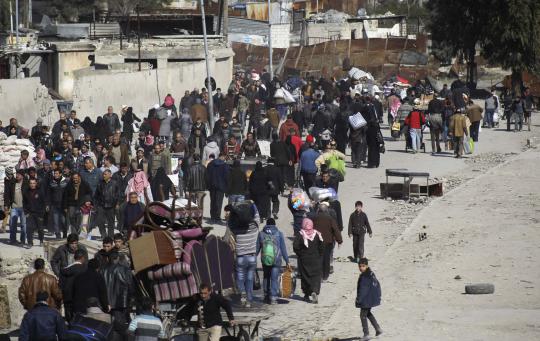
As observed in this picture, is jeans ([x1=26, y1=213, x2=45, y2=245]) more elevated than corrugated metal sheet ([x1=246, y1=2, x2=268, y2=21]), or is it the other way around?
corrugated metal sheet ([x1=246, y1=2, x2=268, y2=21])

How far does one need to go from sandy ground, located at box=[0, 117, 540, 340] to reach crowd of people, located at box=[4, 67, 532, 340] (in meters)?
0.57

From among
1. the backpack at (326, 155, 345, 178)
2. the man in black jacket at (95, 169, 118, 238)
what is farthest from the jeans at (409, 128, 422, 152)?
Answer: the man in black jacket at (95, 169, 118, 238)

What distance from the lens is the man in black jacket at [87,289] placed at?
15.7m

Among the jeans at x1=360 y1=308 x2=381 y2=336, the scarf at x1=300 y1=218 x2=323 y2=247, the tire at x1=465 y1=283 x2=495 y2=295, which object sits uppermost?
the scarf at x1=300 y1=218 x2=323 y2=247

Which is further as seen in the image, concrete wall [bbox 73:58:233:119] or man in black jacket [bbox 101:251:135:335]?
concrete wall [bbox 73:58:233:119]

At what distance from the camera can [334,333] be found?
54.8 ft

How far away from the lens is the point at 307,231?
18734 mm

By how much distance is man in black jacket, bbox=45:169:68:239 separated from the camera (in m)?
22.9

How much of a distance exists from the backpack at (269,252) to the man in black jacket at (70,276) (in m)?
2.77

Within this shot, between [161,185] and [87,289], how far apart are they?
8.52 meters

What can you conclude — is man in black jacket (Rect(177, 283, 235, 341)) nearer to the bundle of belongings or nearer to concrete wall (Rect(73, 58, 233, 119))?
the bundle of belongings

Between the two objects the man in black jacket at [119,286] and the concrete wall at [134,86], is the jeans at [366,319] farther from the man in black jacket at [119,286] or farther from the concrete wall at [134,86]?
the concrete wall at [134,86]

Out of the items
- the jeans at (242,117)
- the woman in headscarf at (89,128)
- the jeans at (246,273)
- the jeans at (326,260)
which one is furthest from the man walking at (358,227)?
the jeans at (242,117)

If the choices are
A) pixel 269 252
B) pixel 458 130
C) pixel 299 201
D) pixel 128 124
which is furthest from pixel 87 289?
pixel 458 130
